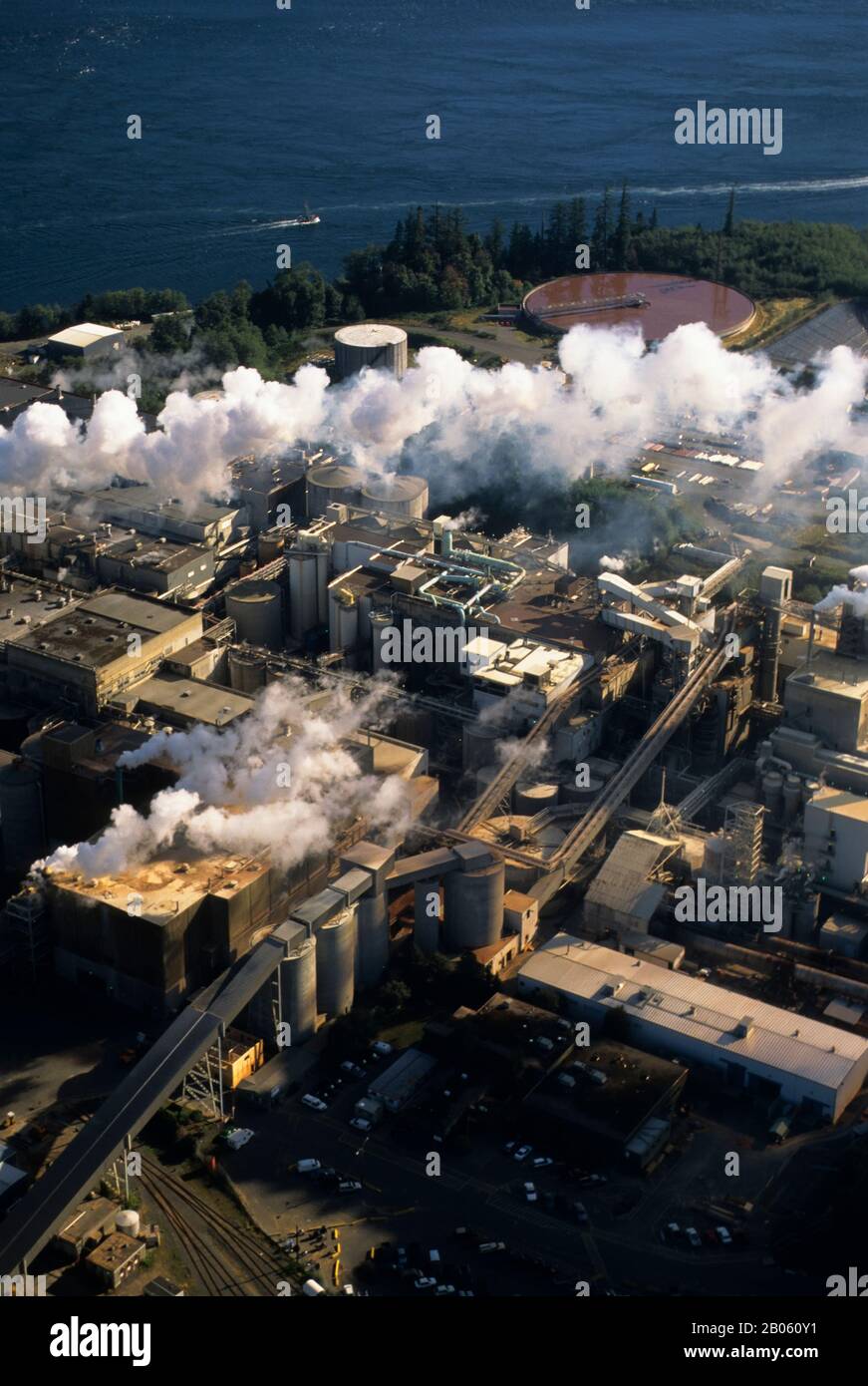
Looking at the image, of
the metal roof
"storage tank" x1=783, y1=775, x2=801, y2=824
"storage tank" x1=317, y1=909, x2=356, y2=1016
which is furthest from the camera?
"storage tank" x1=783, y1=775, x2=801, y2=824

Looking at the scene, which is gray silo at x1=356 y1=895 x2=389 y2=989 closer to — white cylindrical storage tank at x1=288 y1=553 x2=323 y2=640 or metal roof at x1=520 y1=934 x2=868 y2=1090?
metal roof at x1=520 y1=934 x2=868 y2=1090

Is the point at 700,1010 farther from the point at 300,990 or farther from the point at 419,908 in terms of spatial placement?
the point at 300,990

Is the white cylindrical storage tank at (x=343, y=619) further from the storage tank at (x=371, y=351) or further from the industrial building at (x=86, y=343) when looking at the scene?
the industrial building at (x=86, y=343)

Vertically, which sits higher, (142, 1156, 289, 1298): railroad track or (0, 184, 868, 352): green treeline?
(0, 184, 868, 352): green treeline
